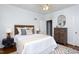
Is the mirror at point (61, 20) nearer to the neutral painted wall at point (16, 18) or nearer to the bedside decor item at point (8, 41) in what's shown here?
the neutral painted wall at point (16, 18)

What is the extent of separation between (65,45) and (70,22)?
804 mm

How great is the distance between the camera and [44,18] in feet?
8.23

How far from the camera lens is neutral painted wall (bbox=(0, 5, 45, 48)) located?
7.55ft

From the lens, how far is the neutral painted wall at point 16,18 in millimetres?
2301

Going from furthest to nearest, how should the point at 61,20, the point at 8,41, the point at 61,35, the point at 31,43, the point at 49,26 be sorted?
the point at 61,35 → the point at 61,20 → the point at 49,26 → the point at 8,41 → the point at 31,43

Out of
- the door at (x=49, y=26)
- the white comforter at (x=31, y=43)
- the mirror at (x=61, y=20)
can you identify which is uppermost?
the mirror at (x=61, y=20)

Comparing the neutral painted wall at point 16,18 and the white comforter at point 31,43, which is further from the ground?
the neutral painted wall at point 16,18

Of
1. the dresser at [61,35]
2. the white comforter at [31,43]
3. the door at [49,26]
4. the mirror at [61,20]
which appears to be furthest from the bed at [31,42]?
the mirror at [61,20]

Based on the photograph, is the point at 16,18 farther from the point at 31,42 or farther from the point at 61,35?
the point at 61,35

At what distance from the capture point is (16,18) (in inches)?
91.7

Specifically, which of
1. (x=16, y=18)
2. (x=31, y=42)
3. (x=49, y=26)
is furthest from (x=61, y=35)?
(x=16, y=18)
